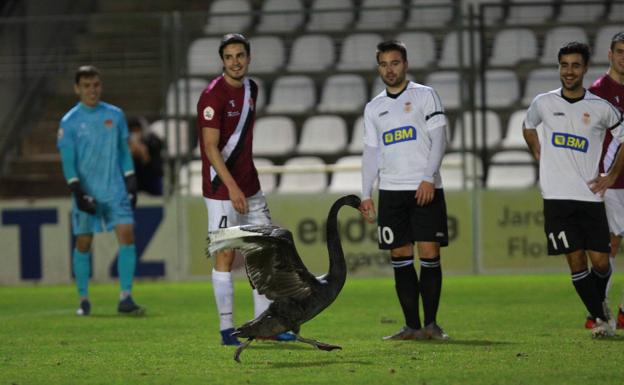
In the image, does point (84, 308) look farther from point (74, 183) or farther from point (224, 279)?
point (224, 279)

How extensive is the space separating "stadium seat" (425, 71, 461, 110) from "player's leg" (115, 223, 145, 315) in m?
5.67

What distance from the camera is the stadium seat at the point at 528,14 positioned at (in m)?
16.3

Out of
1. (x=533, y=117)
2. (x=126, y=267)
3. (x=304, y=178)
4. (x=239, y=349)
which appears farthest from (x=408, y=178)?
(x=304, y=178)

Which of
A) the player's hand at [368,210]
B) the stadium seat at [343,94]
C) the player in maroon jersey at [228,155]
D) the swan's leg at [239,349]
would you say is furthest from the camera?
the stadium seat at [343,94]

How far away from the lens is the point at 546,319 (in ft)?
33.0

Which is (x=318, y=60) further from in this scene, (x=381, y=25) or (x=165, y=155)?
(x=165, y=155)

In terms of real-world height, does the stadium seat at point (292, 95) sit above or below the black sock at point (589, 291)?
above

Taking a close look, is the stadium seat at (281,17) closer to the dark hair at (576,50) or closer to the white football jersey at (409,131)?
the white football jersey at (409,131)

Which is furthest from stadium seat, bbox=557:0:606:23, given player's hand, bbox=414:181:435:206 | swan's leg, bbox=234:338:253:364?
swan's leg, bbox=234:338:253:364

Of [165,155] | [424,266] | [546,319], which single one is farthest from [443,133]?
[165,155]

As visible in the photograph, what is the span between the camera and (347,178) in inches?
635

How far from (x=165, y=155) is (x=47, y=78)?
239cm

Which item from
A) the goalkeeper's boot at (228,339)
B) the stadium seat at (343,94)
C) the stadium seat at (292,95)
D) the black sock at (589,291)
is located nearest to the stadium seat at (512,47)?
the stadium seat at (343,94)

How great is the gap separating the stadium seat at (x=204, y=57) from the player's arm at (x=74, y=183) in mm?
5023
